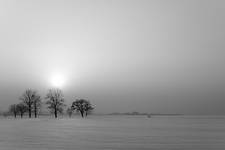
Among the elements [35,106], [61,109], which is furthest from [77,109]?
[35,106]

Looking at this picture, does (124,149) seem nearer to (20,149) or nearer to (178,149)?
(178,149)

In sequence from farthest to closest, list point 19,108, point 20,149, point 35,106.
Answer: point 19,108 < point 35,106 < point 20,149

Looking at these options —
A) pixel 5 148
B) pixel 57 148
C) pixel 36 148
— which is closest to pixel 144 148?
pixel 57 148

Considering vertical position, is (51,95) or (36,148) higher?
(51,95)

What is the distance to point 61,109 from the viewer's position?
92.4m

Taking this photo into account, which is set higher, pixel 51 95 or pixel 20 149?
pixel 51 95

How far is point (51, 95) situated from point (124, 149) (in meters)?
74.5

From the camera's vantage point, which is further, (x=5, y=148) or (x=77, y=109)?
(x=77, y=109)

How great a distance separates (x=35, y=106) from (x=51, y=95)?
21.4 feet

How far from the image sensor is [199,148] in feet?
69.4

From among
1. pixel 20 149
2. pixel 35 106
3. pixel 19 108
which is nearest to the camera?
pixel 20 149

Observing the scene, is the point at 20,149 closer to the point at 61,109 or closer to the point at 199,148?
the point at 199,148

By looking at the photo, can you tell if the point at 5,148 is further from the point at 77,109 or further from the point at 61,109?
the point at 77,109

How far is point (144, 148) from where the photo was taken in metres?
20.9
